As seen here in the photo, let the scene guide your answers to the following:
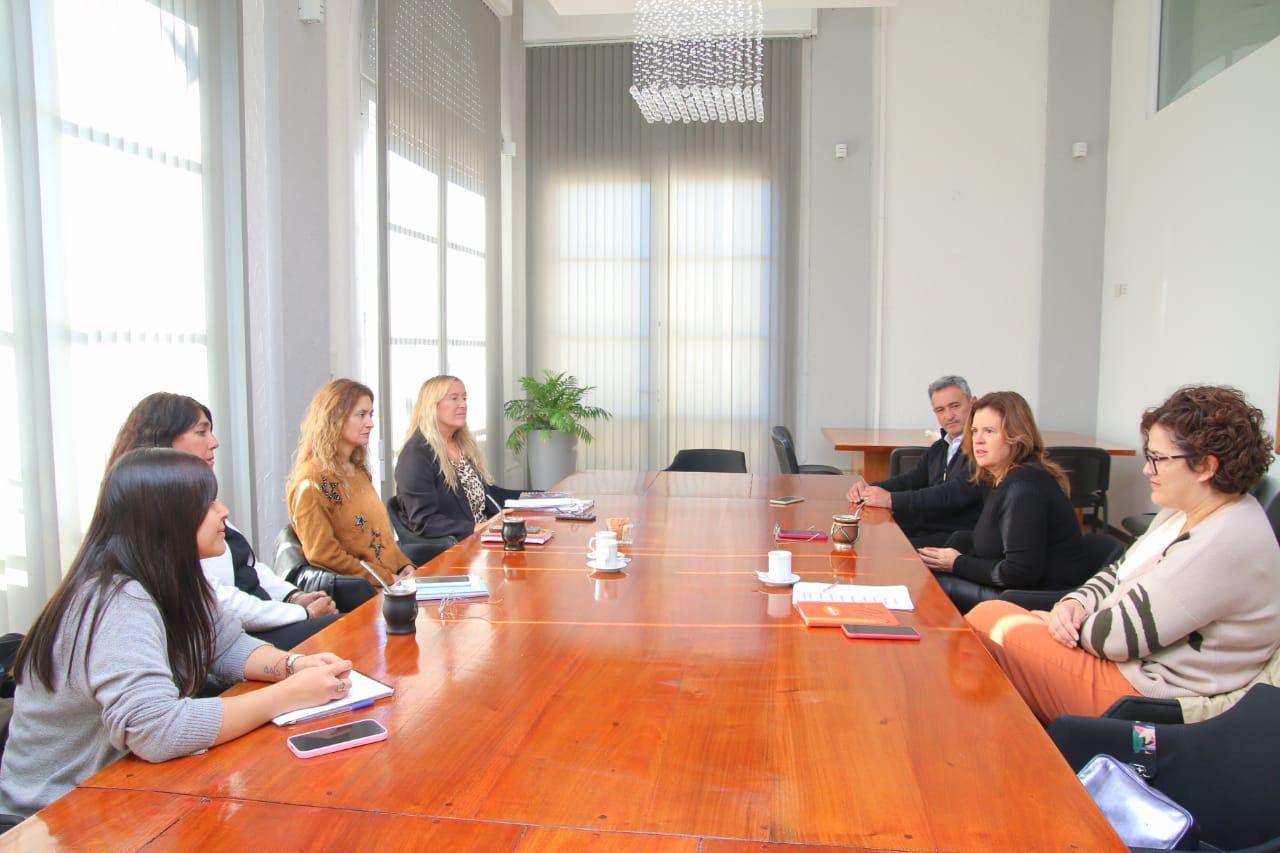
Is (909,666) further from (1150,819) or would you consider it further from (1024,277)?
(1024,277)

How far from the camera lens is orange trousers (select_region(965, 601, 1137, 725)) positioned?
2.40 m

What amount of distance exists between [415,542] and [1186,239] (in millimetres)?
5035

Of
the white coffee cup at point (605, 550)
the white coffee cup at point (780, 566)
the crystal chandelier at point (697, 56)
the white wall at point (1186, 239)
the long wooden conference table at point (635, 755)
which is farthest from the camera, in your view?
the crystal chandelier at point (697, 56)

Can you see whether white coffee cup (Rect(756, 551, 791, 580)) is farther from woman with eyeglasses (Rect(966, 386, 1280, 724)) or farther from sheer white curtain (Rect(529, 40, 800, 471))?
sheer white curtain (Rect(529, 40, 800, 471))

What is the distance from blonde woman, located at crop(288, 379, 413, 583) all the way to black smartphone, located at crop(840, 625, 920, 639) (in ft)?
5.76

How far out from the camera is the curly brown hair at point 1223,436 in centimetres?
236

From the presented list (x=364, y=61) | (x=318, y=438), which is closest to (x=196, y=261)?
(x=318, y=438)

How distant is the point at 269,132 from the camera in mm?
4719

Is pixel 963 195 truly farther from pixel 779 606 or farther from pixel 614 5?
pixel 779 606

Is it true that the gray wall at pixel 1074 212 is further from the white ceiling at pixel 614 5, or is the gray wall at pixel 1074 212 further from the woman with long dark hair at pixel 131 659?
the woman with long dark hair at pixel 131 659

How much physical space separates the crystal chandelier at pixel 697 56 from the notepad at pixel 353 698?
4.34m

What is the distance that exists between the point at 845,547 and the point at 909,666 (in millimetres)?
1255

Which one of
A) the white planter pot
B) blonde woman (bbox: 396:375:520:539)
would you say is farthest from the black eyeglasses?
the white planter pot

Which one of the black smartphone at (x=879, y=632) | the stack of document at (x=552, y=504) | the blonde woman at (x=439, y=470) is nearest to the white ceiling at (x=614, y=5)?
the blonde woman at (x=439, y=470)
